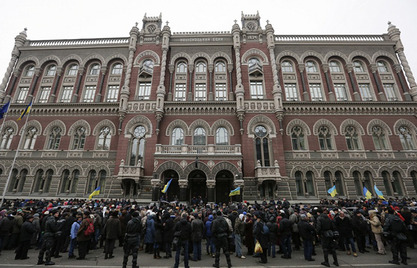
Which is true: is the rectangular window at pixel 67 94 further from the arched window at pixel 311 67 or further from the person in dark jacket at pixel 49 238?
the arched window at pixel 311 67

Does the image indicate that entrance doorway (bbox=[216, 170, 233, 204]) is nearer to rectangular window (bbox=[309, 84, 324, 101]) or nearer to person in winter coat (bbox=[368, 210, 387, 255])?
person in winter coat (bbox=[368, 210, 387, 255])

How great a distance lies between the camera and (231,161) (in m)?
22.8

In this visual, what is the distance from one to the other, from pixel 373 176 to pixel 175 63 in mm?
30133

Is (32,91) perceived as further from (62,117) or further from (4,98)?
(62,117)

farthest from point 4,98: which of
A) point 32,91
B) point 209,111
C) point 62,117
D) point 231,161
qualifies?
point 231,161

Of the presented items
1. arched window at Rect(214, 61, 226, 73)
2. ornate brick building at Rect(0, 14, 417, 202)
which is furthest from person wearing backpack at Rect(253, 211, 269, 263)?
arched window at Rect(214, 61, 226, 73)

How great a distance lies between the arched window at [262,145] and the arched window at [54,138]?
86.9 ft

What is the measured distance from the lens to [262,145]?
83.0 feet

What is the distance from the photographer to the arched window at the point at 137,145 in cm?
2517

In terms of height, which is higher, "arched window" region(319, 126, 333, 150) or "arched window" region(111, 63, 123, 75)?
"arched window" region(111, 63, 123, 75)

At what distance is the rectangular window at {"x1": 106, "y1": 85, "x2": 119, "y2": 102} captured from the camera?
96.6 feet

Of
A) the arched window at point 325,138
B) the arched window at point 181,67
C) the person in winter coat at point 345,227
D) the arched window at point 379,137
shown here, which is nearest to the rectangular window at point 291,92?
the arched window at point 325,138

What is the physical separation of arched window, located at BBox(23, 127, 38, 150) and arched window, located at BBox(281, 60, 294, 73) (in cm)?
3632

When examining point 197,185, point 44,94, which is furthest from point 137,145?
point 44,94
